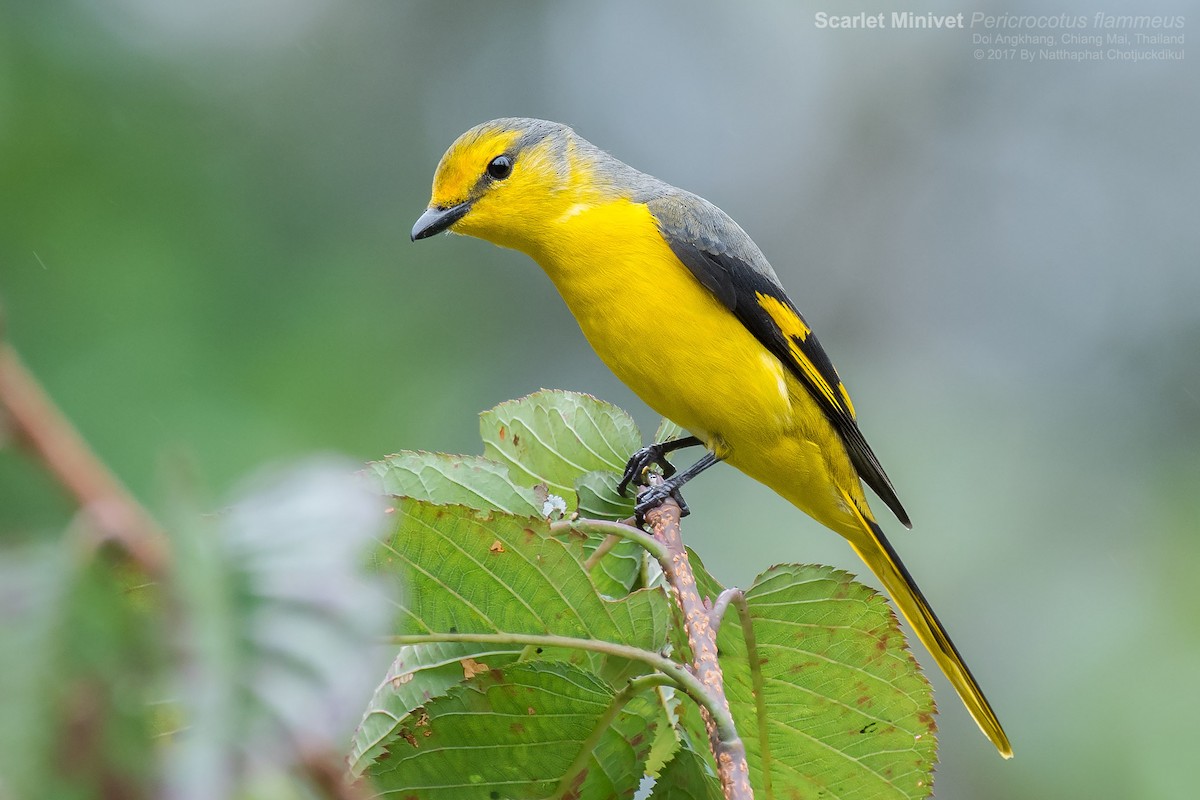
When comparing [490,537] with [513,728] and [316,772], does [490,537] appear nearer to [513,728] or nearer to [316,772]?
[513,728]

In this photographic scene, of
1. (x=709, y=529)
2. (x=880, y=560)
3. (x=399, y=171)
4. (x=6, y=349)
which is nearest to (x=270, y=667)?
(x=6, y=349)

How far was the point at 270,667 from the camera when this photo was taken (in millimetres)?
439

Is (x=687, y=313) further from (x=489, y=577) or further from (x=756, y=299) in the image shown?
(x=489, y=577)

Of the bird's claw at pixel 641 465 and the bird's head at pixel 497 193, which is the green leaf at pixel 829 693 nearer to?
the bird's claw at pixel 641 465

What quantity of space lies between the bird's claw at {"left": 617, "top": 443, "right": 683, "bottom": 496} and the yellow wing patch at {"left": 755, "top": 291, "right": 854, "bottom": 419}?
912 millimetres

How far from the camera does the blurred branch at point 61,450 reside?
1.21 ft

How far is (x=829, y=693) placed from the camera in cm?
159

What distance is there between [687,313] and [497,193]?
714mm

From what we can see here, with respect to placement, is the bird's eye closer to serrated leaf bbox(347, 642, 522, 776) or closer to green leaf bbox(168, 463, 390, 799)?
serrated leaf bbox(347, 642, 522, 776)

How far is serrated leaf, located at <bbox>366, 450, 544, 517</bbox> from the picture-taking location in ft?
5.47

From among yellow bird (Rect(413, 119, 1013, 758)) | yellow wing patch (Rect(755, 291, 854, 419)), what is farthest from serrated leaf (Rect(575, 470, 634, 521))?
yellow wing patch (Rect(755, 291, 854, 419))

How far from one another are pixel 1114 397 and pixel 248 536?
846cm

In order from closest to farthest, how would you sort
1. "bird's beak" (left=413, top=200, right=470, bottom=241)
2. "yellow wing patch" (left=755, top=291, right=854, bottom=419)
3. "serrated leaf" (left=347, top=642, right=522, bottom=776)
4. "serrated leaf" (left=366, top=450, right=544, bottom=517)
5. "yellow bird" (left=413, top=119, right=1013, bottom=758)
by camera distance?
"serrated leaf" (left=347, top=642, right=522, bottom=776) → "serrated leaf" (left=366, top=450, right=544, bottom=517) → "yellow bird" (left=413, top=119, right=1013, bottom=758) → "bird's beak" (left=413, top=200, right=470, bottom=241) → "yellow wing patch" (left=755, top=291, right=854, bottom=419)

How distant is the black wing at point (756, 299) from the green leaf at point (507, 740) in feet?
7.04
